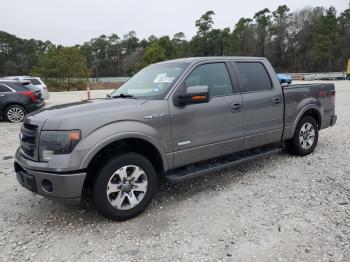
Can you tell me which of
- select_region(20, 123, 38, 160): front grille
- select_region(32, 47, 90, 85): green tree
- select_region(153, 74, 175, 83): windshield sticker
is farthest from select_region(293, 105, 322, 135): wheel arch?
select_region(32, 47, 90, 85): green tree

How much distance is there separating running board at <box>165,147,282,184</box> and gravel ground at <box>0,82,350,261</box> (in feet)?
1.17

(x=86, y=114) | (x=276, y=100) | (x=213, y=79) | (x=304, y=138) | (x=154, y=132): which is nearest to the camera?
(x=86, y=114)

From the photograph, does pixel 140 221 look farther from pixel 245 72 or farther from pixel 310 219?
pixel 245 72

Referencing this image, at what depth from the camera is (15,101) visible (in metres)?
11.9

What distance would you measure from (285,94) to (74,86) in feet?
148

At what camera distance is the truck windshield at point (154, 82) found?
4.37 meters

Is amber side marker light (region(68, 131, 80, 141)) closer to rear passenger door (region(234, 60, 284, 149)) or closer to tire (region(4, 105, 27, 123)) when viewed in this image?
rear passenger door (region(234, 60, 284, 149))

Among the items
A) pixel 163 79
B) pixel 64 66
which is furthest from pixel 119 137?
pixel 64 66

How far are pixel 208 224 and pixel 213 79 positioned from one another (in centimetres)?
204

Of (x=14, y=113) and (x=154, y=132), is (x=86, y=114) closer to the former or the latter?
(x=154, y=132)

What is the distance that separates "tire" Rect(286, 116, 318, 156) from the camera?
604 cm

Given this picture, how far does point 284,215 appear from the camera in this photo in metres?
3.91

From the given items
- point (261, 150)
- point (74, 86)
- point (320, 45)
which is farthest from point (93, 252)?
point (320, 45)

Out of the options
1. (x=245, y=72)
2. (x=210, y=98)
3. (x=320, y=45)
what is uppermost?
(x=320, y=45)
